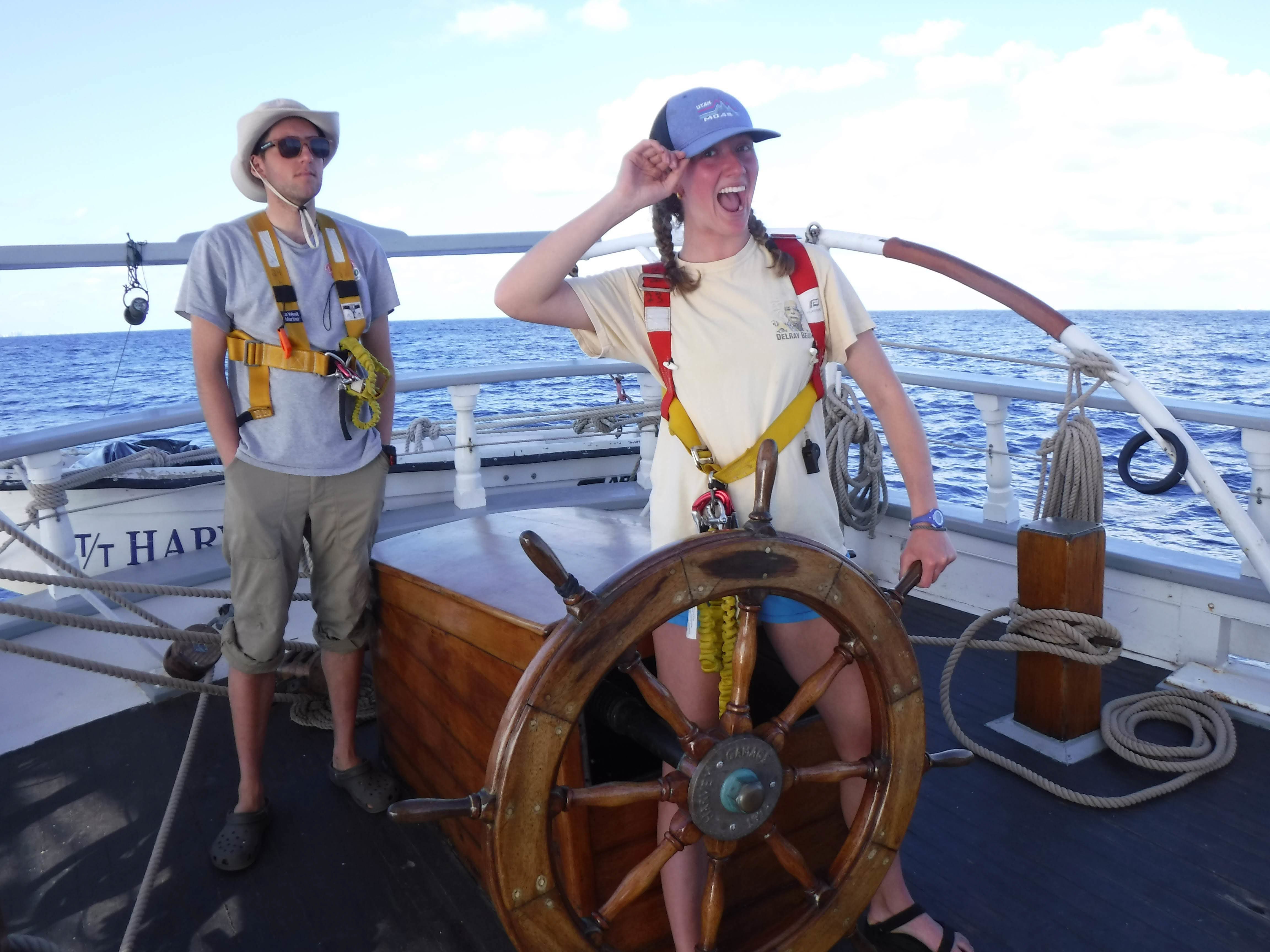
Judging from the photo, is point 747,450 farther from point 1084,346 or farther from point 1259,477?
point 1259,477

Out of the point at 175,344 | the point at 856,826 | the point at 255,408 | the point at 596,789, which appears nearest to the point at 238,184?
the point at 255,408

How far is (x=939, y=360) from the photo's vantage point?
33969 millimetres

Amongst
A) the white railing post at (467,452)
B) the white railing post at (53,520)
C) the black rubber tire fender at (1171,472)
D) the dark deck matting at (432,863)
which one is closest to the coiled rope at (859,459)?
the black rubber tire fender at (1171,472)

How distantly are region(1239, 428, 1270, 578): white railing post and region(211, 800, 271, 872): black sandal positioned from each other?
8.19ft

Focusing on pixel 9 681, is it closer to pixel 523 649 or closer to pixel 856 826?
pixel 523 649

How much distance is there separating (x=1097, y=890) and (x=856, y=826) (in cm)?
76

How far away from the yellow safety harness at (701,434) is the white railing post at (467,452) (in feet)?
7.16

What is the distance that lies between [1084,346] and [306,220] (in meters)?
2.02

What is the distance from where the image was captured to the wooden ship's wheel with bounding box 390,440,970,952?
3.32 ft

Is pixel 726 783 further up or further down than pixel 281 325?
further down

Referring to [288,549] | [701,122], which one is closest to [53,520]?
[288,549]

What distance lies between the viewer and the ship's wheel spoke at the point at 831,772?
121 cm

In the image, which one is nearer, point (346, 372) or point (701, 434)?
point (701, 434)

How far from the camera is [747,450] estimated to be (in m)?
1.31
